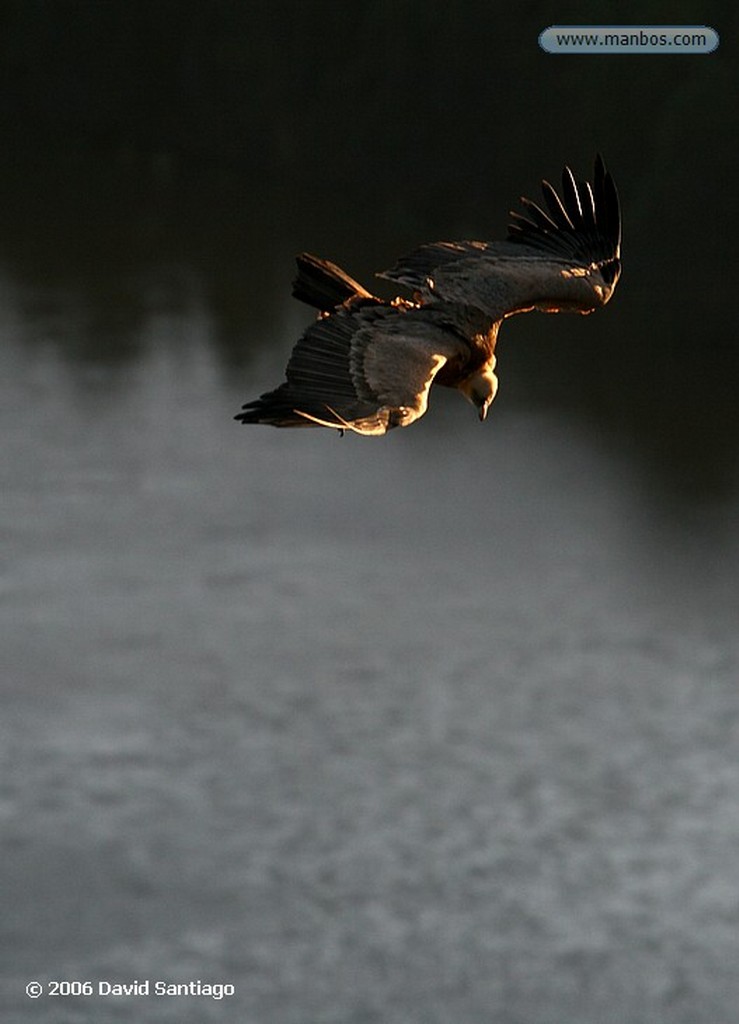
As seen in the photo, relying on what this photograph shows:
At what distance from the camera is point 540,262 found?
4925 cm

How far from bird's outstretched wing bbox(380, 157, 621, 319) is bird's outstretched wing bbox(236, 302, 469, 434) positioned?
6.25 feet

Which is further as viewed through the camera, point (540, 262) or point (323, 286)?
point (540, 262)

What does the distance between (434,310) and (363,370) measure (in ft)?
14.4

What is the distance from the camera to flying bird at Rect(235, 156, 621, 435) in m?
38.7

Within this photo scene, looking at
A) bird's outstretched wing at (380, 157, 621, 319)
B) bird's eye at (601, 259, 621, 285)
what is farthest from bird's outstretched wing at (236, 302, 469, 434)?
bird's eye at (601, 259, 621, 285)

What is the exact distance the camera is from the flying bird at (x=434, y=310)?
38.7 m

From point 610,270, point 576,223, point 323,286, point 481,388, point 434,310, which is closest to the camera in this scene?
point 481,388

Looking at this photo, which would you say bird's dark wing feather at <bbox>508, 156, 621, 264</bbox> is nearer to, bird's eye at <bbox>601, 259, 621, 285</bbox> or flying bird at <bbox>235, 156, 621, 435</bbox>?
flying bird at <bbox>235, 156, 621, 435</bbox>

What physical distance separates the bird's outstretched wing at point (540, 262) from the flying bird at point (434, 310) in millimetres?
31

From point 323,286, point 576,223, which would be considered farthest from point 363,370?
point 576,223

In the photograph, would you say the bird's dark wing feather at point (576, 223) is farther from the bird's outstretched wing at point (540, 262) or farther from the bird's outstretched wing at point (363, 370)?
the bird's outstretched wing at point (363, 370)

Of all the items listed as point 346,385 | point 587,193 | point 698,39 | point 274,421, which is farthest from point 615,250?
point 698,39

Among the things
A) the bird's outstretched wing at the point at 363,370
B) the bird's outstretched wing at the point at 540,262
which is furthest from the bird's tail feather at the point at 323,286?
the bird's outstretched wing at the point at 540,262

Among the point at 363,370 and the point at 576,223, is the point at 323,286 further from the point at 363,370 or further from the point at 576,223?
the point at 576,223
